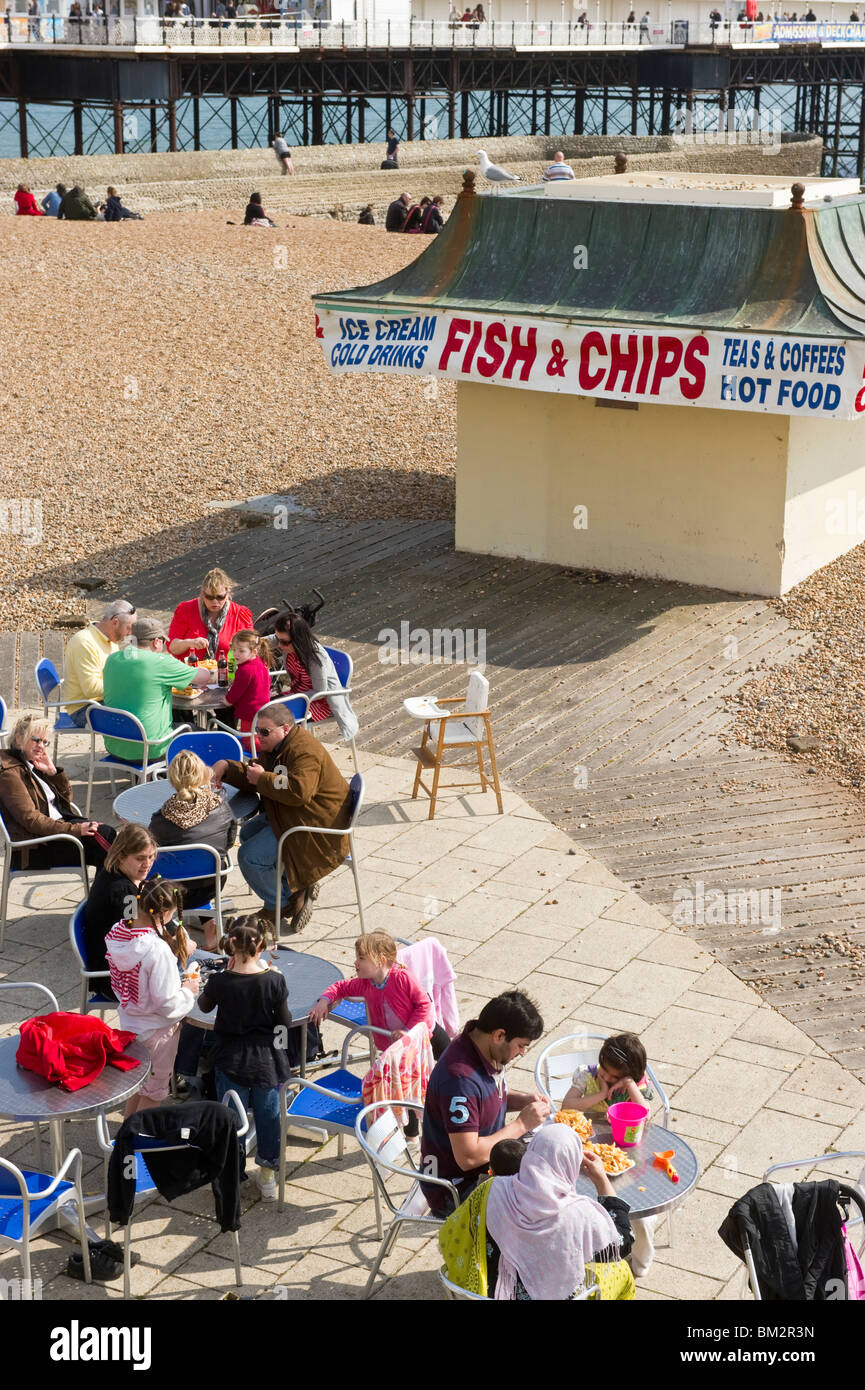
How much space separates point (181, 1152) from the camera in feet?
18.3

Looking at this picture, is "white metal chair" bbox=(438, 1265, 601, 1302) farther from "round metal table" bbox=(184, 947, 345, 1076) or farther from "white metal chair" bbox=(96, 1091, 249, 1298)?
"round metal table" bbox=(184, 947, 345, 1076)

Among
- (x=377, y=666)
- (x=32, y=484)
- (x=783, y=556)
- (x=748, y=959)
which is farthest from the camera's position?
(x=32, y=484)

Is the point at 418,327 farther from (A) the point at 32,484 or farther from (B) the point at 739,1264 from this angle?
(B) the point at 739,1264

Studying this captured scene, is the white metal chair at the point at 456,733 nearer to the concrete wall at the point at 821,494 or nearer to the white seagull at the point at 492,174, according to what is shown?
the concrete wall at the point at 821,494

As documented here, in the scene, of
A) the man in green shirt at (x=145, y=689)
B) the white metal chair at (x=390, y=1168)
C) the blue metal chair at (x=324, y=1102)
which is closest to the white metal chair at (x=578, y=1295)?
the white metal chair at (x=390, y=1168)

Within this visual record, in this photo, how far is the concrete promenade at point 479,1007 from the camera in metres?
6.06

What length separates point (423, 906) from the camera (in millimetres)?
8898

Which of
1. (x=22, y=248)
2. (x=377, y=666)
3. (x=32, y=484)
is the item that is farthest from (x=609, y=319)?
(x=22, y=248)

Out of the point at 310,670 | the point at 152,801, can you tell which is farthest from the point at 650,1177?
the point at 310,670

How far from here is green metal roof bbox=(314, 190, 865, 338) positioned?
1242cm

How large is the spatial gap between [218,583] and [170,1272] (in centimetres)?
537

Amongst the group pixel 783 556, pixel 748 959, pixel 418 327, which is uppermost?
pixel 418 327

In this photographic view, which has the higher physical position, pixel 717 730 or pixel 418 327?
pixel 418 327

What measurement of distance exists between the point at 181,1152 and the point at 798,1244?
6.79ft
